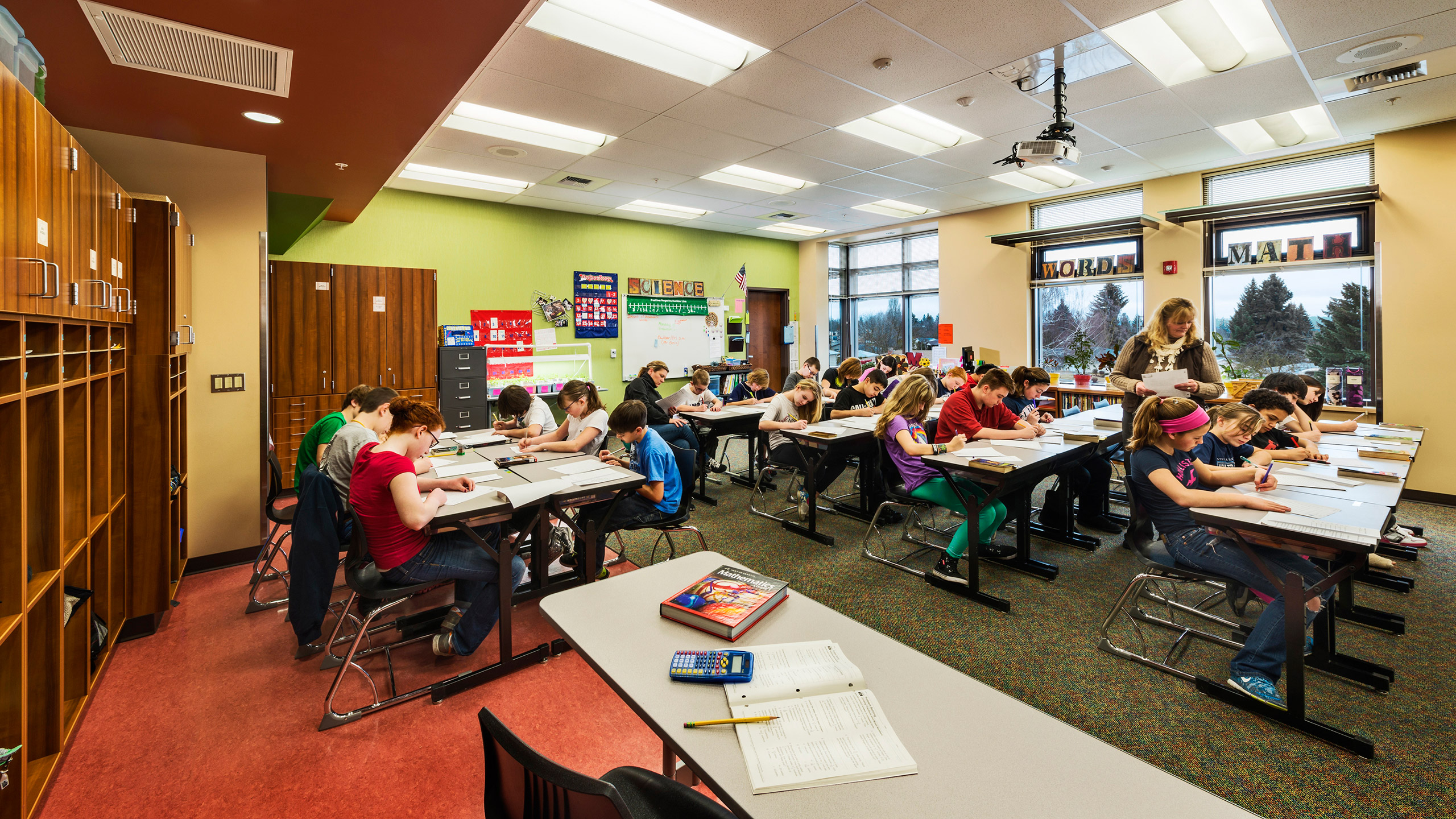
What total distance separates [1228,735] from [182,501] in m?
5.19

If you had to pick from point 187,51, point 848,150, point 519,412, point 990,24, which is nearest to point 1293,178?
point 848,150

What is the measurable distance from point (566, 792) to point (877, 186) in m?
6.88

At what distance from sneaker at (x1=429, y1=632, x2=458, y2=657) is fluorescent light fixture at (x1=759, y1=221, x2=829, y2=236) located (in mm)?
7266

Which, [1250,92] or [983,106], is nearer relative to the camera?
[1250,92]

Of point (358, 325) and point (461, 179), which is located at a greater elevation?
point (461, 179)

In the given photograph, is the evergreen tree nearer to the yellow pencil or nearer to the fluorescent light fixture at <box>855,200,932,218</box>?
the fluorescent light fixture at <box>855,200,932,218</box>

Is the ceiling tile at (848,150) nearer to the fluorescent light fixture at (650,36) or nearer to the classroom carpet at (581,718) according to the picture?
the fluorescent light fixture at (650,36)

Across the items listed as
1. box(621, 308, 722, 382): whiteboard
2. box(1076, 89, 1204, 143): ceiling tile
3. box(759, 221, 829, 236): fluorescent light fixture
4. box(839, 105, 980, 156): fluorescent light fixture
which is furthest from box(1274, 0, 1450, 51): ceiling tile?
box(621, 308, 722, 382): whiteboard

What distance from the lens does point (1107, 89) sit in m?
4.16

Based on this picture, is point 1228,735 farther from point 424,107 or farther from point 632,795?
point 424,107

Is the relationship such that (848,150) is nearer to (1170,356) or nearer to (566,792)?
(1170,356)

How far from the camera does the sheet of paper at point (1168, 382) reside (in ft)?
11.4

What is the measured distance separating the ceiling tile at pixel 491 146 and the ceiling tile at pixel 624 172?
5.5 inches

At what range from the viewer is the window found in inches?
365
